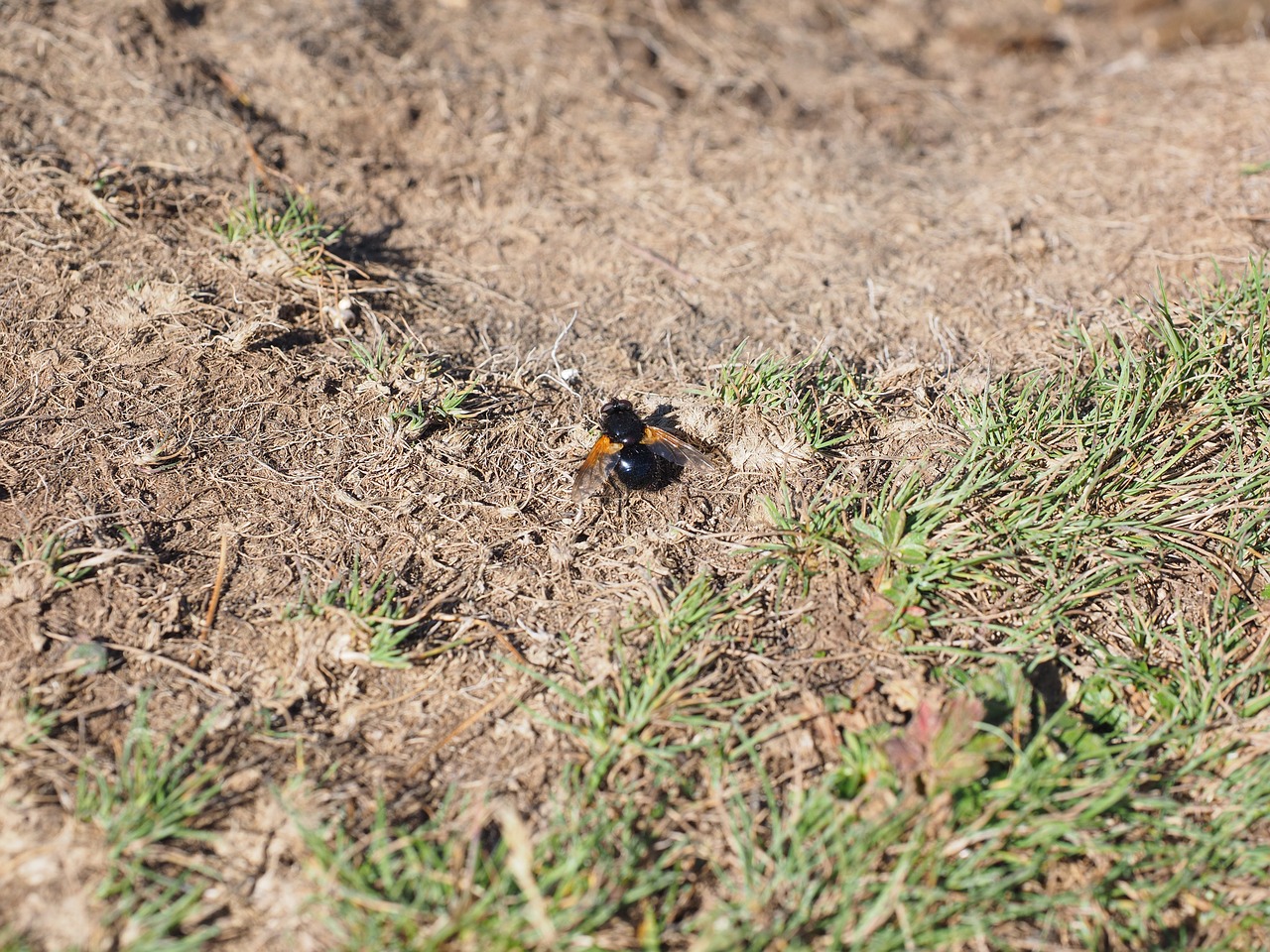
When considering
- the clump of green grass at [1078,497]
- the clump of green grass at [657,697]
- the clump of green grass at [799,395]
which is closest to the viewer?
the clump of green grass at [657,697]

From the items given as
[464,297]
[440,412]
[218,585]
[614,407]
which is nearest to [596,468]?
[614,407]

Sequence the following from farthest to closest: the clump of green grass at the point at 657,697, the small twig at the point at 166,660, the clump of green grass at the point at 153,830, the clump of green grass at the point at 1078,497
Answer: the clump of green grass at the point at 1078,497 → the small twig at the point at 166,660 → the clump of green grass at the point at 657,697 → the clump of green grass at the point at 153,830

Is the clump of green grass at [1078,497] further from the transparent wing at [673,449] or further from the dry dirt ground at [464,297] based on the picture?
the transparent wing at [673,449]

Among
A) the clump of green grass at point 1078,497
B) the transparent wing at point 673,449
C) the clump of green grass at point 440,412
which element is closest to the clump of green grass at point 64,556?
the clump of green grass at point 440,412

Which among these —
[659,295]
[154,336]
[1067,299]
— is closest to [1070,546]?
[1067,299]

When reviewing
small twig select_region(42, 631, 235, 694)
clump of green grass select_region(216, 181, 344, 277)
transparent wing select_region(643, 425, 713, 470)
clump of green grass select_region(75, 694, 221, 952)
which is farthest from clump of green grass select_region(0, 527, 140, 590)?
transparent wing select_region(643, 425, 713, 470)

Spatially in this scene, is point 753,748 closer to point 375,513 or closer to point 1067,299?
point 375,513
